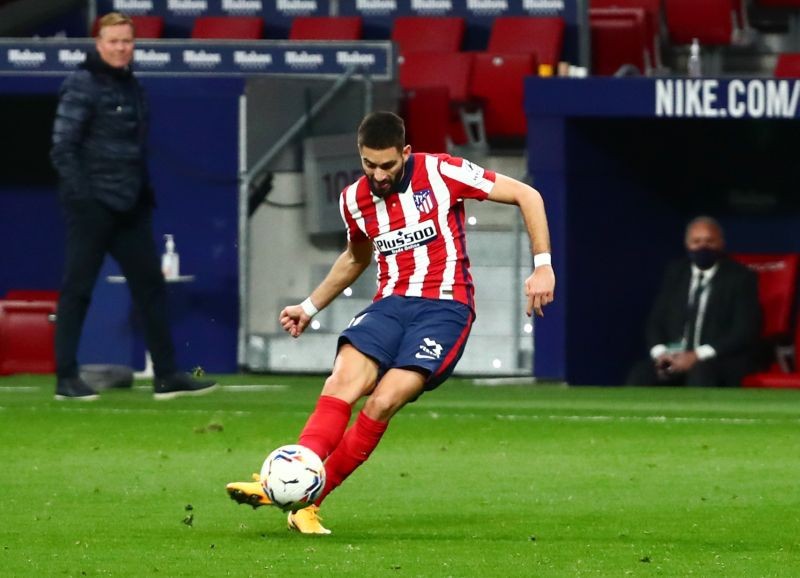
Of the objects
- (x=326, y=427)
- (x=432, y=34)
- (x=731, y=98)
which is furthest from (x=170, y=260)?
(x=326, y=427)

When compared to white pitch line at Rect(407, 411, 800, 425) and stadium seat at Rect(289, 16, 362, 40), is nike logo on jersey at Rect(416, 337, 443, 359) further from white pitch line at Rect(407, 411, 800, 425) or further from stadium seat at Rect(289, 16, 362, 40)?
stadium seat at Rect(289, 16, 362, 40)

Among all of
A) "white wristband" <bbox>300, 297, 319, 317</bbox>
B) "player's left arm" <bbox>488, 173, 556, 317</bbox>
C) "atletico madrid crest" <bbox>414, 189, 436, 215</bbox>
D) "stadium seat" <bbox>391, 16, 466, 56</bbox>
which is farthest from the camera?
"stadium seat" <bbox>391, 16, 466, 56</bbox>

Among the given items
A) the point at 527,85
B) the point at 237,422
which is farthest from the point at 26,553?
the point at 527,85

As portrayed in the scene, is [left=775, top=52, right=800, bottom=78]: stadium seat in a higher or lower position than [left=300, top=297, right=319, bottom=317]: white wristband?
higher

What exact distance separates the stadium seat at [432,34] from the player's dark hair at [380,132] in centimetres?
1086

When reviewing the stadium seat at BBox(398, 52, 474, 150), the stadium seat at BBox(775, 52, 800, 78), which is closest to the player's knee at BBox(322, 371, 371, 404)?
the stadium seat at BBox(398, 52, 474, 150)

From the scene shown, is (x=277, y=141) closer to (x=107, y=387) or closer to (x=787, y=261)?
(x=107, y=387)

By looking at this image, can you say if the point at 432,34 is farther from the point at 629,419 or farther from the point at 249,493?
the point at 249,493

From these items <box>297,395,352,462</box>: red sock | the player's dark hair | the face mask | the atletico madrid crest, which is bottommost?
the face mask

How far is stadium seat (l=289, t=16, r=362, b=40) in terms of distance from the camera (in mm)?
18641

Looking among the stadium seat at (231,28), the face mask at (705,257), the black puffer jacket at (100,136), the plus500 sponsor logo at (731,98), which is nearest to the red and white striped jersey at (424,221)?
the black puffer jacket at (100,136)

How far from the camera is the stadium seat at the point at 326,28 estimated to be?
18641 mm

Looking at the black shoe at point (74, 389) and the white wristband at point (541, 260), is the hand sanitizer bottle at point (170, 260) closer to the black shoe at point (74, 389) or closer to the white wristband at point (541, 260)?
the black shoe at point (74, 389)

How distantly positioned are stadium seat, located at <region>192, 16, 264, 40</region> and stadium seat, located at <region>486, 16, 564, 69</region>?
92.1 inches
